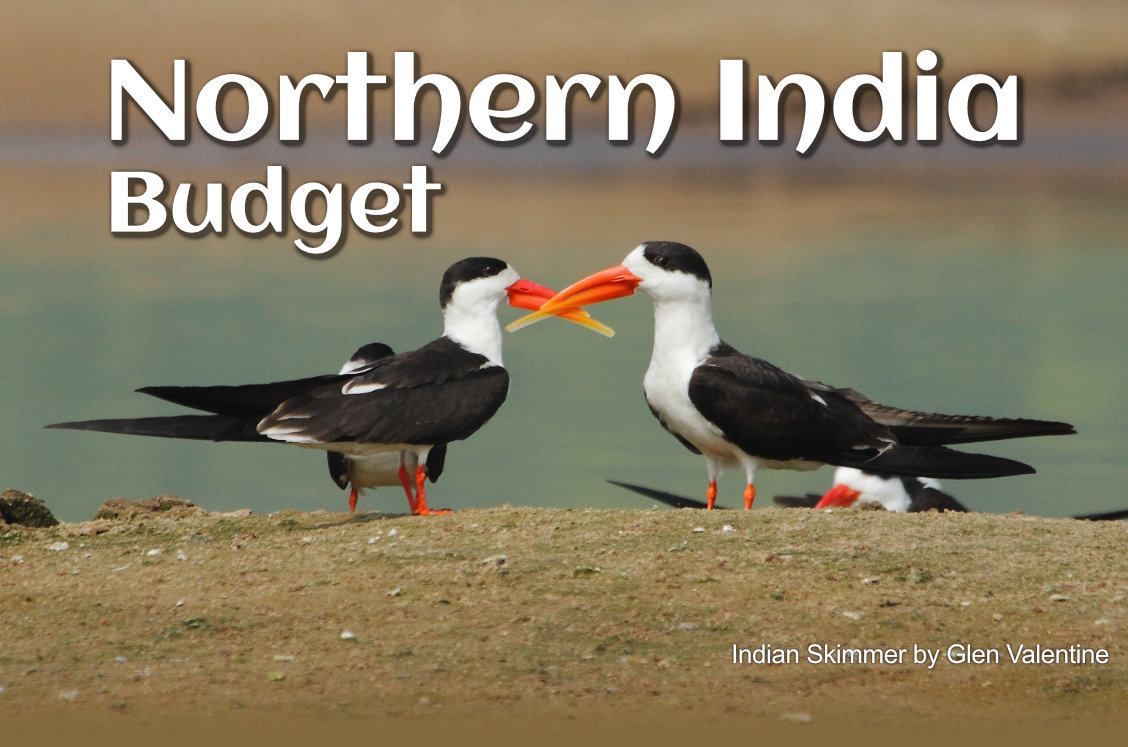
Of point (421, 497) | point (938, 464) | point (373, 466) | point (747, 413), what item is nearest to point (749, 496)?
point (747, 413)

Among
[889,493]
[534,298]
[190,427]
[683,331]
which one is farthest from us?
[889,493]

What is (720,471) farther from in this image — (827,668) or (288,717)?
(288,717)

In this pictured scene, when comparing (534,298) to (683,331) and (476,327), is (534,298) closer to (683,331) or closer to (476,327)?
(476,327)

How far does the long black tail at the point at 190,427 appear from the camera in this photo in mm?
7602

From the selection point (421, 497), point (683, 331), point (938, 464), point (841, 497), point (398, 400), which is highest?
point (683, 331)

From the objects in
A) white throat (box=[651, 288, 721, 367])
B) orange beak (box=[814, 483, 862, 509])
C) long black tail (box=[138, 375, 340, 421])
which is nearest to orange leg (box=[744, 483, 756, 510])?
white throat (box=[651, 288, 721, 367])

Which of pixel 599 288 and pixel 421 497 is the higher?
pixel 599 288

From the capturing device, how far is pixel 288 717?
197 inches

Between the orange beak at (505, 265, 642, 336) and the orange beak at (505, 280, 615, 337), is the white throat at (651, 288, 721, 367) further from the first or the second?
the orange beak at (505, 280, 615, 337)

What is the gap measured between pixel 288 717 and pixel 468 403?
3.46 m

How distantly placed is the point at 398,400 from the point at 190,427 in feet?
3.55

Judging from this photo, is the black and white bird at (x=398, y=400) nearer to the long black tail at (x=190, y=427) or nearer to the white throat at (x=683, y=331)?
the long black tail at (x=190, y=427)

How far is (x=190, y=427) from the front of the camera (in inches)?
307

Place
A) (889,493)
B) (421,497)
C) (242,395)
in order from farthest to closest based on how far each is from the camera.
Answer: (889,493)
(421,497)
(242,395)
